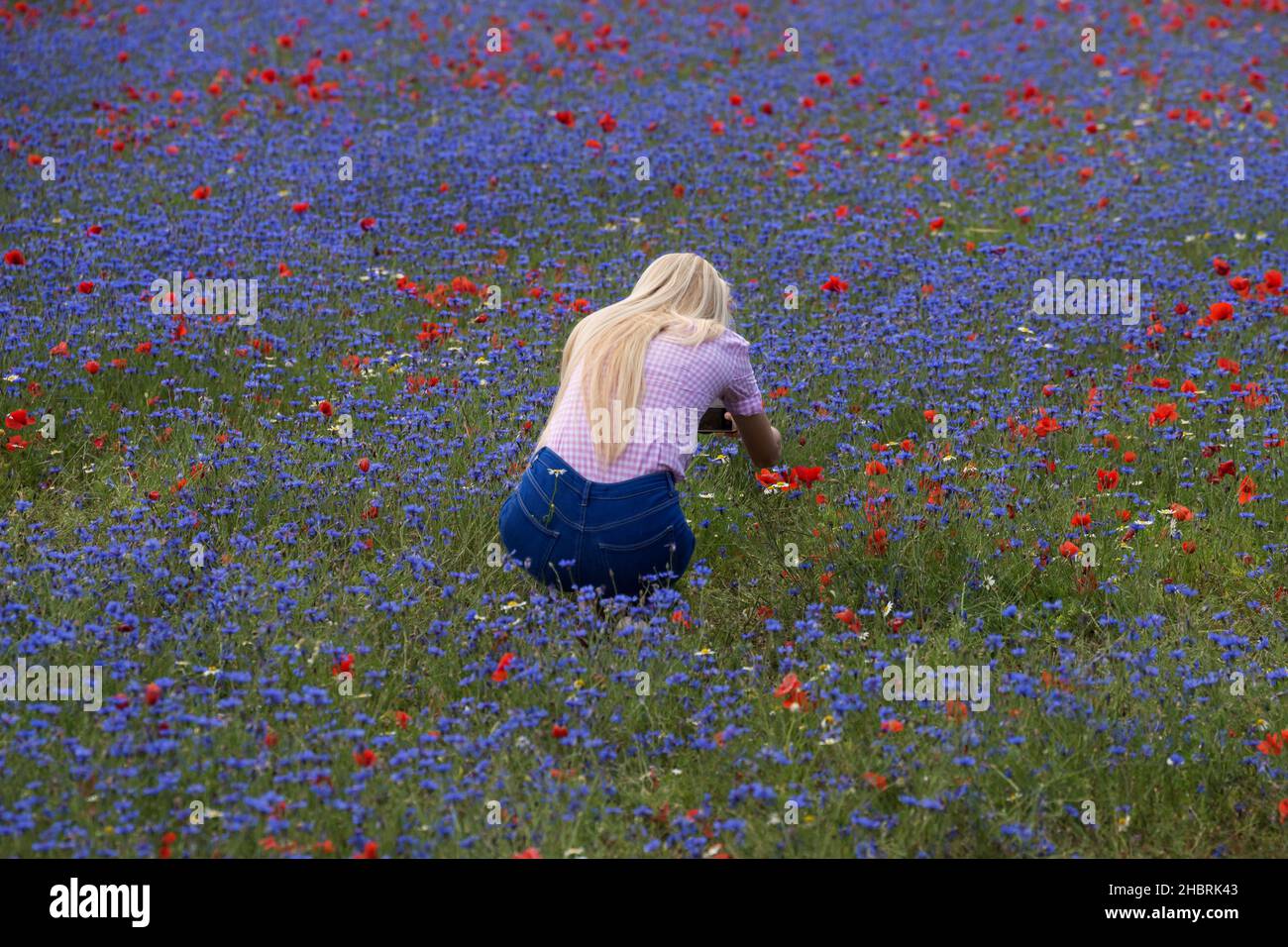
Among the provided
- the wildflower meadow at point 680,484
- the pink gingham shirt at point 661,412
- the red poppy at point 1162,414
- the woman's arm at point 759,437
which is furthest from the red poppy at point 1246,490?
the pink gingham shirt at point 661,412

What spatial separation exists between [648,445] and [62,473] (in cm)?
256

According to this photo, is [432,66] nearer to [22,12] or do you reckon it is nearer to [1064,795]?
[22,12]

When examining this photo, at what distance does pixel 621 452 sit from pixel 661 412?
21 centimetres

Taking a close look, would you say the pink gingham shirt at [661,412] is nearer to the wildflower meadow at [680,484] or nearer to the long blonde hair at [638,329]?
the long blonde hair at [638,329]

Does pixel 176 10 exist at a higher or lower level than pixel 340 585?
higher

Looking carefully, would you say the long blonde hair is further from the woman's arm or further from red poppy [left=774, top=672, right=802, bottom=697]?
red poppy [left=774, top=672, right=802, bottom=697]

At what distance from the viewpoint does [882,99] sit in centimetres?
1245

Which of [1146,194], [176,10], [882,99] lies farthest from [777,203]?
[176,10]

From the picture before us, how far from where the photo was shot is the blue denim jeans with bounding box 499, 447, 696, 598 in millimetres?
4762

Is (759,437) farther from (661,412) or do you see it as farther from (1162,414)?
(1162,414)

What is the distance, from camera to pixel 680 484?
19.0 ft

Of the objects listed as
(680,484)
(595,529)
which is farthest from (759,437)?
(595,529)

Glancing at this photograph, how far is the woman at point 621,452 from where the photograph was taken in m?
4.77
